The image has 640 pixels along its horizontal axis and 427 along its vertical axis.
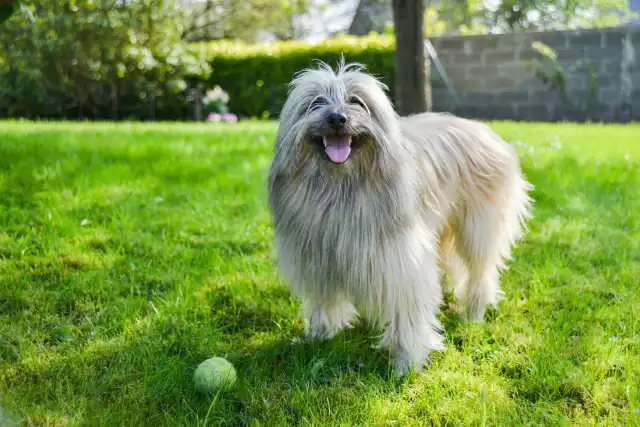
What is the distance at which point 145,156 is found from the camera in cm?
686

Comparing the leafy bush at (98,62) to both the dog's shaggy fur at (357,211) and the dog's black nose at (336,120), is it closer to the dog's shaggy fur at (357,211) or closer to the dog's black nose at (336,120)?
the dog's shaggy fur at (357,211)

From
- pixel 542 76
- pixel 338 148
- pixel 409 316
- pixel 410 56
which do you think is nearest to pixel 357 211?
pixel 338 148

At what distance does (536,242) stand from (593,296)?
1.10 metres

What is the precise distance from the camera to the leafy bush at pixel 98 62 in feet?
43.1

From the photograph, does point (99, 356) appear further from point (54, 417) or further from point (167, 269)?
point (167, 269)

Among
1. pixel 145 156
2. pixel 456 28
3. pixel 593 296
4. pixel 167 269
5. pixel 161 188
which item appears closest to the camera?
pixel 593 296

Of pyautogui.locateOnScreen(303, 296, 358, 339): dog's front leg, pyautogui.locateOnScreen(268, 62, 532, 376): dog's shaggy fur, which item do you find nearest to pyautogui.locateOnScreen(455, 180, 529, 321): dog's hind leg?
pyautogui.locateOnScreen(268, 62, 532, 376): dog's shaggy fur

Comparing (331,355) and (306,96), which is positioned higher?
(306,96)

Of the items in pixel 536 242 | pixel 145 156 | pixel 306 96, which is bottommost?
pixel 536 242

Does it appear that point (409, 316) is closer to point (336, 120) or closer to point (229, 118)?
point (336, 120)

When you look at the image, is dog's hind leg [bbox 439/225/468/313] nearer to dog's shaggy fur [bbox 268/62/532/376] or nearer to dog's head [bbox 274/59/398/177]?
dog's shaggy fur [bbox 268/62/532/376]

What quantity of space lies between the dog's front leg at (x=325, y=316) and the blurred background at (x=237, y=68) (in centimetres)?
1046

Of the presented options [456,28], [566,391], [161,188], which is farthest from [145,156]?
[456,28]

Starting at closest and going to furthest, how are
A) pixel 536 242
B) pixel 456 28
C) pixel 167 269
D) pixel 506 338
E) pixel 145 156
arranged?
pixel 506 338, pixel 167 269, pixel 536 242, pixel 145 156, pixel 456 28
